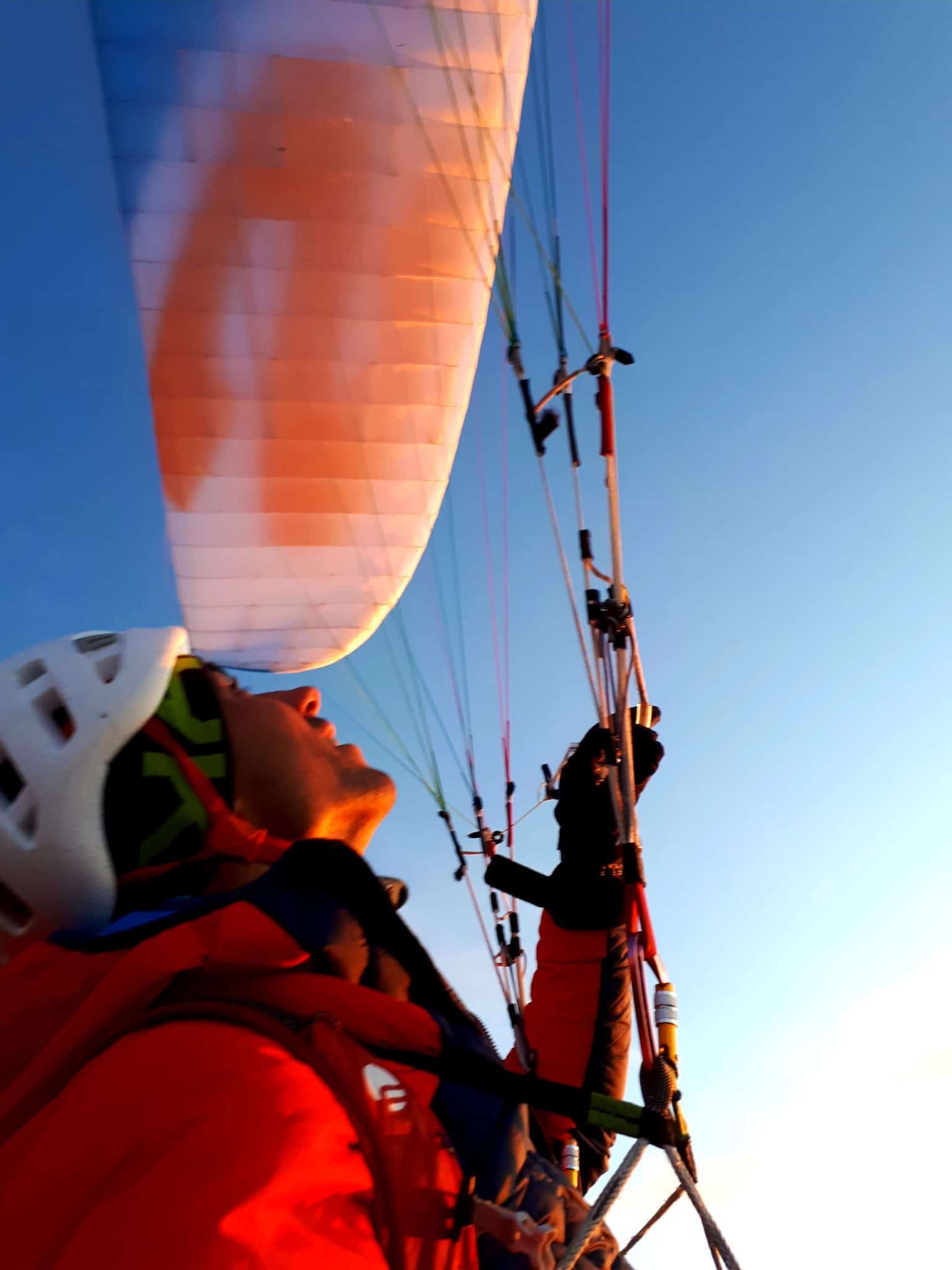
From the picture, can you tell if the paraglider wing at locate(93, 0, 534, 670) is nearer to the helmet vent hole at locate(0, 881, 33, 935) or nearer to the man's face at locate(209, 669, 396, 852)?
the man's face at locate(209, 669, 396, 852)

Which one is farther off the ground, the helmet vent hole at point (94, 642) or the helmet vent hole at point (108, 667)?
the helmet vent hole at point (94, 642)

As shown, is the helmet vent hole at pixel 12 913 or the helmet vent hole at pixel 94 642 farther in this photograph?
the helmet vent hole at pixel 94 642

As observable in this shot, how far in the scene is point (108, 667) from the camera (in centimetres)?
188

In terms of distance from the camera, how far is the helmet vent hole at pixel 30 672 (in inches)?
73.4

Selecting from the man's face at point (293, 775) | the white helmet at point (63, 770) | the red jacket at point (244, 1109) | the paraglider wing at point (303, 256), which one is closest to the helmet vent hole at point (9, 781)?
the white helmet at point (63, 770)

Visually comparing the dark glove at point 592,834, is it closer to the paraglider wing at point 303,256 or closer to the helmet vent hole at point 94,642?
the helmet vent hole at point 94,642

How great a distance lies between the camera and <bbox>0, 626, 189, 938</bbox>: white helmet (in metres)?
1.61

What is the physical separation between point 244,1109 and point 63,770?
2.81 feet

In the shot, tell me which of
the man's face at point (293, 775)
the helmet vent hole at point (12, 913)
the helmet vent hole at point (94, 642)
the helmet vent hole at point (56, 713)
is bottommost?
the helmet vent hole at point (12, 913)

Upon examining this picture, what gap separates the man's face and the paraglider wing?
5.43 m

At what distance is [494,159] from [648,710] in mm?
5284

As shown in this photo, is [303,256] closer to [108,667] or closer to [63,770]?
[108,667]

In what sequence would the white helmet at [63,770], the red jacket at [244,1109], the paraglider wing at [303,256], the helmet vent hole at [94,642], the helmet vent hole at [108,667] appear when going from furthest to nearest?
the paraglider wing at [303,256] → the helmet vent hole at [94,642] → the helmet vent hole at [108,667] → the white helmet at [63,770] → the red jacket at [244,1109]

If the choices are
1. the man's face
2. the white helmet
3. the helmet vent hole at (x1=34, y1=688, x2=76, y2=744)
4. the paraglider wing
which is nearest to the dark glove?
the man's face
